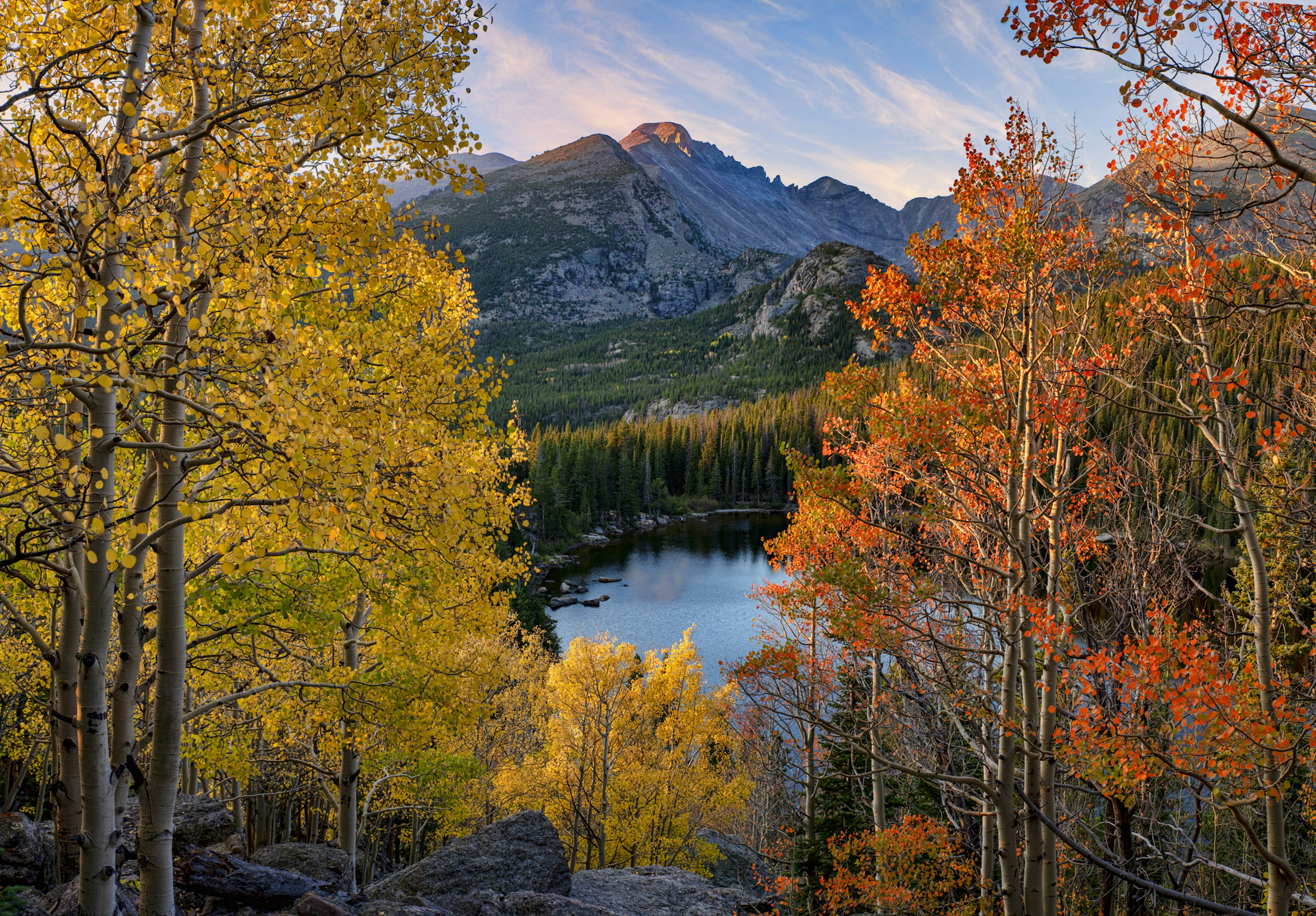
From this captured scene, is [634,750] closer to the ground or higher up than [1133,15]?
closer to the ground

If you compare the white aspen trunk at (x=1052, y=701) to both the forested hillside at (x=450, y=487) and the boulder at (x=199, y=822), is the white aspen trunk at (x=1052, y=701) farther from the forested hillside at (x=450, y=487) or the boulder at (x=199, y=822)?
the boulder at (x=199, y=822)

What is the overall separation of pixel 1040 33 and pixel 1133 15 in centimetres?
49

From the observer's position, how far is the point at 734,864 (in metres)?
23.8

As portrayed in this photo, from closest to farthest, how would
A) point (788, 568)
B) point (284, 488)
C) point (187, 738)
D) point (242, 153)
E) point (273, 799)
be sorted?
point (284, 488) < point (242, 153) < point (187, 738) < point (788, 568) < point (273, 799)

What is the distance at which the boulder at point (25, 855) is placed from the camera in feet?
24.6

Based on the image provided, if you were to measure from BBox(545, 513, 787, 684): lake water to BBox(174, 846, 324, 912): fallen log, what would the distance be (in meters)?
22.9

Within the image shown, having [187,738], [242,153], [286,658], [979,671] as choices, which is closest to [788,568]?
[979,671]

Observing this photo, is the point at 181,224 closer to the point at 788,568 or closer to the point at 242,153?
the point at 242,153

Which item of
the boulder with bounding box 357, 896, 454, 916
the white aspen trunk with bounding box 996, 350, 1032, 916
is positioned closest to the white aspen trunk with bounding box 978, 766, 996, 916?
the white aspen trunk with bounding box 996, 350, 1032, 916

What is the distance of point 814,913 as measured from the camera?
15352 mm

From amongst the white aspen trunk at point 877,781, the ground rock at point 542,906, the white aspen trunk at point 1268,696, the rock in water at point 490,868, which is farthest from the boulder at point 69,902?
the white aspen trunk at point 1268,696

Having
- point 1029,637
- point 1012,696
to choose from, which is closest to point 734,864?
point 1012,696

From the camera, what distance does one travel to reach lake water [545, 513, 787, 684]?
4153 centimetres

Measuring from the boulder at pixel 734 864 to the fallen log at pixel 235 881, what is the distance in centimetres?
1614
